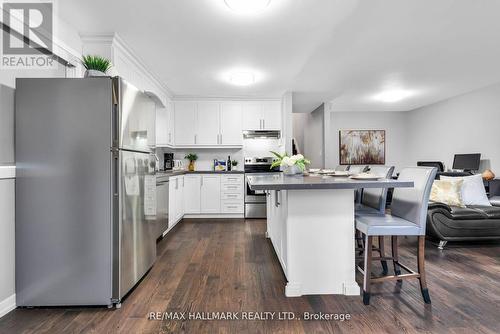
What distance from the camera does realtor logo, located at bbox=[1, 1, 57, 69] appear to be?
6.28 feet

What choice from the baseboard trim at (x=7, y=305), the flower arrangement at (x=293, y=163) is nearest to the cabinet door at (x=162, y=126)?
the flower arrangement at (x=293, y=163)

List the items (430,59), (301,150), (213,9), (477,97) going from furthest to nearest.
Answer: (301,150), (477,97), (430,59), (213,9)

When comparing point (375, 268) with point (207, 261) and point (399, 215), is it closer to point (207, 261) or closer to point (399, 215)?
point (399, 215)

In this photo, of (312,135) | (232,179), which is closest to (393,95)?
(312,135)

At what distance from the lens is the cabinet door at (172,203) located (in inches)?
158

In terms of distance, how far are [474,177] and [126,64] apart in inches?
185

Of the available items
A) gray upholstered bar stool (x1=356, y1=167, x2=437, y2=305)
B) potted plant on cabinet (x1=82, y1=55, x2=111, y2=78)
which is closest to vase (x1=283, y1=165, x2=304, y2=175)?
gray upholstered bar stool (x1=356, y1=167, x2=437, y2=305)

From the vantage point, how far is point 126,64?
314 cm

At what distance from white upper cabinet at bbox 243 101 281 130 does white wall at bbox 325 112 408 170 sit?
2.52 metres

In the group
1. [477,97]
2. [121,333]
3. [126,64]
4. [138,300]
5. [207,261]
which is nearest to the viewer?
[121,333]

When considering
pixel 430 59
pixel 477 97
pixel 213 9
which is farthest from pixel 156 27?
pixel 477 97

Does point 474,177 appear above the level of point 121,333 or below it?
above

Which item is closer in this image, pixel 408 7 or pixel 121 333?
pixel 121 333

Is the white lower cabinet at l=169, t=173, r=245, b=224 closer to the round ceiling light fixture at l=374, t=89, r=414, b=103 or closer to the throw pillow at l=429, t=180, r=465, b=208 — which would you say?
the throw pillow at l=429, t=180, r=465, b=208
